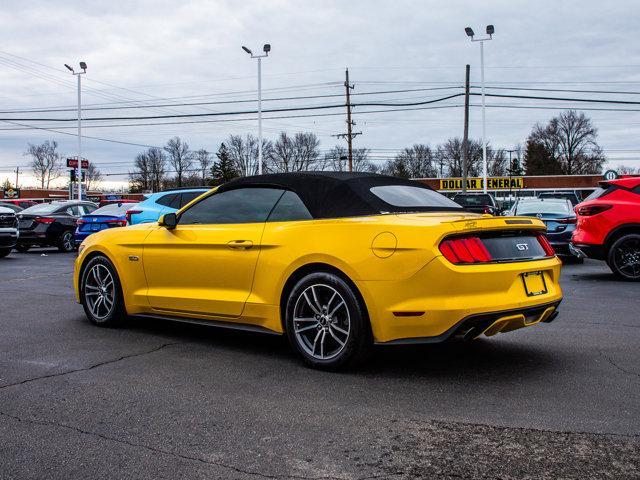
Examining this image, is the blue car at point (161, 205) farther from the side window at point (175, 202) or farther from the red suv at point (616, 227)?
the red suv at point (616, 227)

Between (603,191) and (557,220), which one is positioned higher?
(603,191)

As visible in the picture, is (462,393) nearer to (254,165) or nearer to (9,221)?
(9,221)

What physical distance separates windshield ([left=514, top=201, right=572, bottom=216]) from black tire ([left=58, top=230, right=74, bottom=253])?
1292 cm

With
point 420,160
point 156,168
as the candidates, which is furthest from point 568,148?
point 156,168

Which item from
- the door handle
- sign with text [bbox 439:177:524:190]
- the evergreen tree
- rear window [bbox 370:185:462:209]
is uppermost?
the evergreen tree

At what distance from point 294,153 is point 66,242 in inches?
3033

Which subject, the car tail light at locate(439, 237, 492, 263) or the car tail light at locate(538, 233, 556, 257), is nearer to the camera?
the car tail light at locate(439, 237, 492, 263)

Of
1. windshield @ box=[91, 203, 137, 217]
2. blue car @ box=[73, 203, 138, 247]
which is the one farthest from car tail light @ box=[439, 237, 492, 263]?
windshield @ box=[91, 203, 137, 217]

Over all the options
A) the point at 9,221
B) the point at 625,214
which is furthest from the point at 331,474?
the point at 9,221

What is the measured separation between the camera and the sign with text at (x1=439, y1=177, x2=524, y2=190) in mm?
64938

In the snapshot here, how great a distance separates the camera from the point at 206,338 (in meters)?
6.06

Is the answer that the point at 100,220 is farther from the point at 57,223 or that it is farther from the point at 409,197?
the point at 409,197

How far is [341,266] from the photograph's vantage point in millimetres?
4590

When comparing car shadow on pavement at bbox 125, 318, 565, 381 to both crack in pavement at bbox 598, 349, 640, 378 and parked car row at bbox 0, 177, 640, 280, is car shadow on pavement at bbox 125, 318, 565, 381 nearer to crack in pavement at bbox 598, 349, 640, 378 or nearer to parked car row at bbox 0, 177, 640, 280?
crack in pavement at bbox 598, 349, 640, 378
